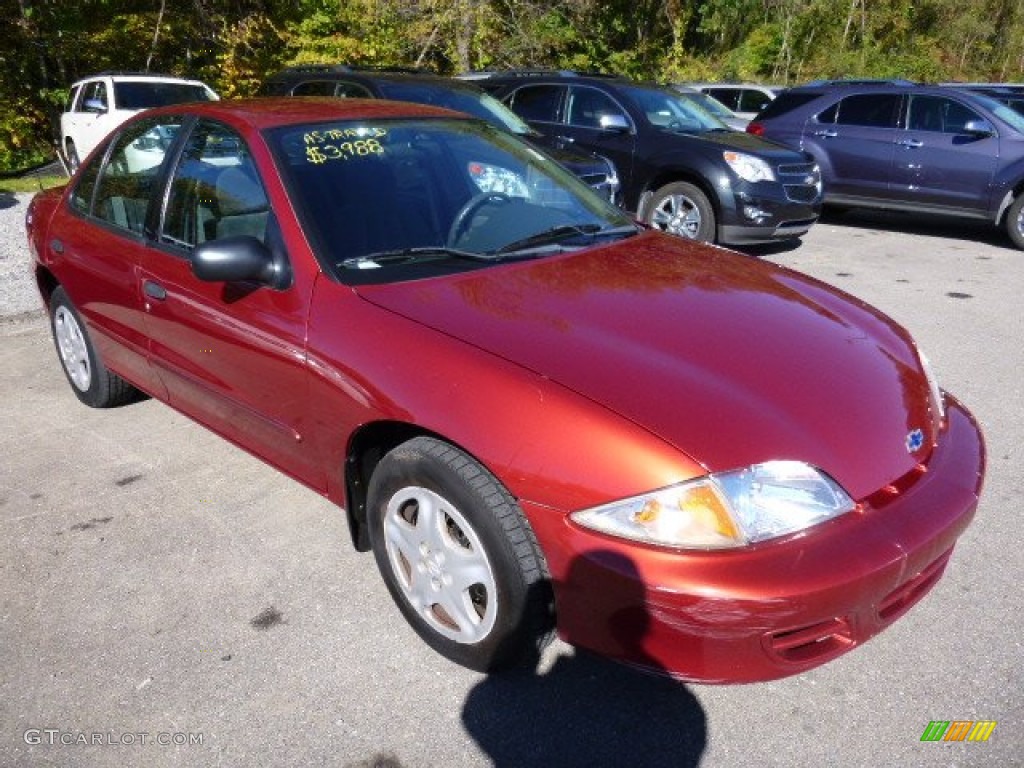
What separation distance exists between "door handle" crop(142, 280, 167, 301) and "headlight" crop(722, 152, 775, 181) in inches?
227

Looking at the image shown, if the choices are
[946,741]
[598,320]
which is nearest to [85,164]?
[598,320]

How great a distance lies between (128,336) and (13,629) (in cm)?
140

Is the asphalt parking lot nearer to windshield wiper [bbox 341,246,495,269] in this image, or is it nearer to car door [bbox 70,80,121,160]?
windshield wiper [bbox 341,246,495,269]

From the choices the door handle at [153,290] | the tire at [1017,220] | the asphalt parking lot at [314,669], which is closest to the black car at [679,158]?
the tire at [1017,220]

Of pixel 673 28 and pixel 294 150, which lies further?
pixel 673 28

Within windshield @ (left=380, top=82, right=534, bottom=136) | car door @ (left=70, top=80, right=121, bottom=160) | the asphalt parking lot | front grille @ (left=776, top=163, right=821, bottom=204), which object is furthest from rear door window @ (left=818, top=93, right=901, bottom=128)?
car door @ (left=70, top=80, right=121, bottom=160)

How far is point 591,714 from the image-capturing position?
232 cm

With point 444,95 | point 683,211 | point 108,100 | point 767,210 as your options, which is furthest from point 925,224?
point 108,100

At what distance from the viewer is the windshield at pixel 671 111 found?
844 centimetres

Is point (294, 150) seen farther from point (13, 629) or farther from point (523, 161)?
point (13, 629)

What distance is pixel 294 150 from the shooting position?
2.97m

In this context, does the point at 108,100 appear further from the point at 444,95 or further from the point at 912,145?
the point at 912,145

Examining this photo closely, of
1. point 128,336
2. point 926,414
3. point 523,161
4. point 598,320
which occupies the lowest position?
point 128,336

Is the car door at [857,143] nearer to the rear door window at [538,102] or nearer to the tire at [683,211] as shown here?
the tire at [683,211]
